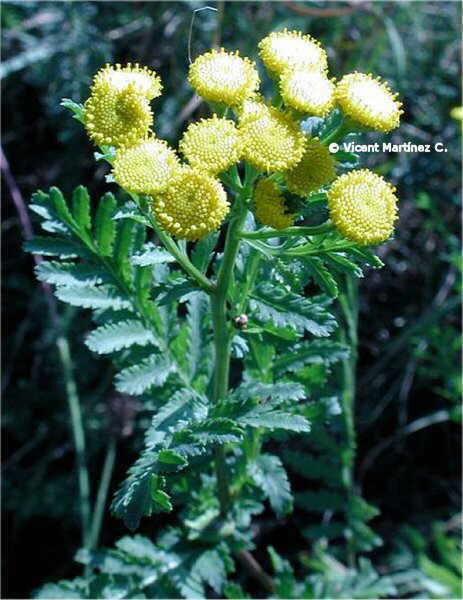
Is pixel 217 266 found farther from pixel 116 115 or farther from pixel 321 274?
pixel 116 115

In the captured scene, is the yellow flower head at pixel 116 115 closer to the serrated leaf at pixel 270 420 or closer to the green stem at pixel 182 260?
the green stem at pixel 182 260

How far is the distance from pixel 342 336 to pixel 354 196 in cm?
76

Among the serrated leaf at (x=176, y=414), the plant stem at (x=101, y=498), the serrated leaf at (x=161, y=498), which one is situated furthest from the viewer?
the plant stem at (x=101, y=498)

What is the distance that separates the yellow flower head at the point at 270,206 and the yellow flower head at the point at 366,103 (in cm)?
22

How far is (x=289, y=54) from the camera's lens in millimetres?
1551

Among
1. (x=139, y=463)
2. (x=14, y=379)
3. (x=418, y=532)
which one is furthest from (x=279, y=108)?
(x=14, y=379)

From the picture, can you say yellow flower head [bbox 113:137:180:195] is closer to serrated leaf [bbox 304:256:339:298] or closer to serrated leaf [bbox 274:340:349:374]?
serrated leaf [bbox 304:256:339:298]

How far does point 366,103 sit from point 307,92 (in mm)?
121

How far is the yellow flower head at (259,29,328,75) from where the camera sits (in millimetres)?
1532

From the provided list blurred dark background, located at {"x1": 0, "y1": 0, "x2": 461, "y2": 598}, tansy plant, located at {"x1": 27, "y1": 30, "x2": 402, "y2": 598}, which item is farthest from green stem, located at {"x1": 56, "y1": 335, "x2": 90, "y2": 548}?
tansy plant, located at {"x1": 27, "y1": 30, "x2": 402, "y2": 598}

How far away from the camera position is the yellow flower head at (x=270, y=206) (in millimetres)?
1411

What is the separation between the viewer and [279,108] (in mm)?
1532

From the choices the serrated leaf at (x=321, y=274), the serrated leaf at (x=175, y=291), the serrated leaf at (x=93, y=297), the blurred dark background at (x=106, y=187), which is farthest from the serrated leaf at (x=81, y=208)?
the blurred dark background at (x=106, y=187)

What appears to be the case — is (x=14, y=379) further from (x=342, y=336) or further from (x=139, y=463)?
(x=139, y=463)
